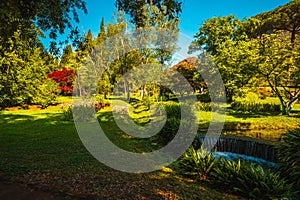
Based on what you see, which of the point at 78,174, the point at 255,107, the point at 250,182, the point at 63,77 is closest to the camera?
the point at 250,182

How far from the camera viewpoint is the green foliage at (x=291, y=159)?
583 centimetres

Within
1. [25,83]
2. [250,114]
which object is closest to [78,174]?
[250,114]

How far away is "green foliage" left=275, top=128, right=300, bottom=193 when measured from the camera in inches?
230

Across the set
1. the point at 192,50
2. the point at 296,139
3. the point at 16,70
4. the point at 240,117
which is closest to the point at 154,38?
the point at 192,50

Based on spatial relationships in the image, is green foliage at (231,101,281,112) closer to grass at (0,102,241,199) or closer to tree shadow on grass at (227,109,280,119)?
tree shadow on grass at (227,109,280,119)

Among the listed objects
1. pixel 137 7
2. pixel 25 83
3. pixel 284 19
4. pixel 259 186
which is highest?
pixel 284 19

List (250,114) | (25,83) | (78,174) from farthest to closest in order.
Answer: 1. (25,83)
2. (250,114)
3. (78,174)

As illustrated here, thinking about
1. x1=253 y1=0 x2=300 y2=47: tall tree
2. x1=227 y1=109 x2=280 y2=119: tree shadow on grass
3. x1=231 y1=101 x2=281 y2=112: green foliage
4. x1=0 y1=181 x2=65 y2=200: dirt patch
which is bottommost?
x1=0 y1=181 x2=65 y2=200: dirt patch

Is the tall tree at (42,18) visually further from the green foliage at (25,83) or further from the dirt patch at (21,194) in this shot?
the green foliage at (25,83)

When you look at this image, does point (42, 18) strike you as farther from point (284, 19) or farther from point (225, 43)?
point (284, 19)

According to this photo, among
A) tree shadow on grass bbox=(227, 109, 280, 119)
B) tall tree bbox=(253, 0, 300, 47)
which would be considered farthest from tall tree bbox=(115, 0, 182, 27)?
tall tree bbox=(253, 0, 300, 47)

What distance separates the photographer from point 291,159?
250 inches

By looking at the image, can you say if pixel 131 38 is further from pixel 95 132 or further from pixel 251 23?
pixel 95 132

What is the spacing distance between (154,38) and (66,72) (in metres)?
16.7
